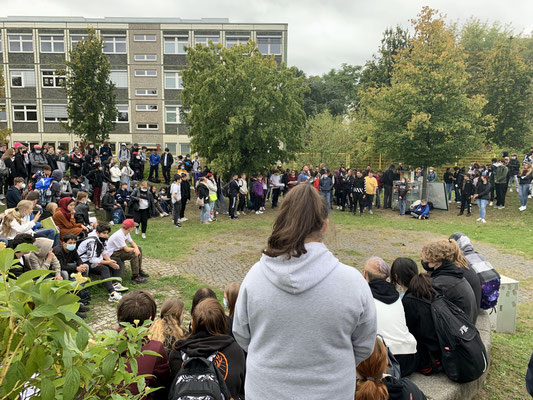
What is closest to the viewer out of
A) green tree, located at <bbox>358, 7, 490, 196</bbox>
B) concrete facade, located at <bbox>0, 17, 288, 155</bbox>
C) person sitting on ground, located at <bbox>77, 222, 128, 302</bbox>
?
person sitting on ground, located at <bbox>77, 222, 128, 302</bbox>

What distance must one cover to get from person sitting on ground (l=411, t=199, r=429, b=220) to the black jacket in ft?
44.9

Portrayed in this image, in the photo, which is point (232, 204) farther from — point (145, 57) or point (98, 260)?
point (145, 57)

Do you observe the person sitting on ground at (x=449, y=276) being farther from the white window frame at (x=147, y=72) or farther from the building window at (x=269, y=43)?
the white window frame at (x=147, y=72)

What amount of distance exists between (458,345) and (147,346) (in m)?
Result: 2.67

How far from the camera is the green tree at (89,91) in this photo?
75.9ft

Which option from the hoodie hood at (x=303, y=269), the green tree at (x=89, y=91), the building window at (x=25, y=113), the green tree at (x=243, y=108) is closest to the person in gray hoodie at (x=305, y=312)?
the hoodie hood at (x=303, y=269)

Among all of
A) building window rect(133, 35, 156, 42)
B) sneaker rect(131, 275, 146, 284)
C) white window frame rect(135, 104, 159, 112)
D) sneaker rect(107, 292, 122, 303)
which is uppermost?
building window rect(133, 35, 156, 42)

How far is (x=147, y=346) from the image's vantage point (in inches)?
123

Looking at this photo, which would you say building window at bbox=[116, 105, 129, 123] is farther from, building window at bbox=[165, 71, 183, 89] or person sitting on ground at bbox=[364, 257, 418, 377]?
person sitting on ground at bbox=[364, 257, 418, 377]

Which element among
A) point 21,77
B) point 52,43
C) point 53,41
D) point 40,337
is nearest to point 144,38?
Answer: point 53,41

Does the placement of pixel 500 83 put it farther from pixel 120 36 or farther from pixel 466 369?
pixel 120 36

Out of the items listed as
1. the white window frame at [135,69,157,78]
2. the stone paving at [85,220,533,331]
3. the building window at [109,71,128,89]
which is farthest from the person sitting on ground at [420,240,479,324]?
the building window at [109,71,128,89]

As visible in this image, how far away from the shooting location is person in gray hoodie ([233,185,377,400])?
1811 mm

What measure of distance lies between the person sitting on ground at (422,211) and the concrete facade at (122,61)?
26.3 m
